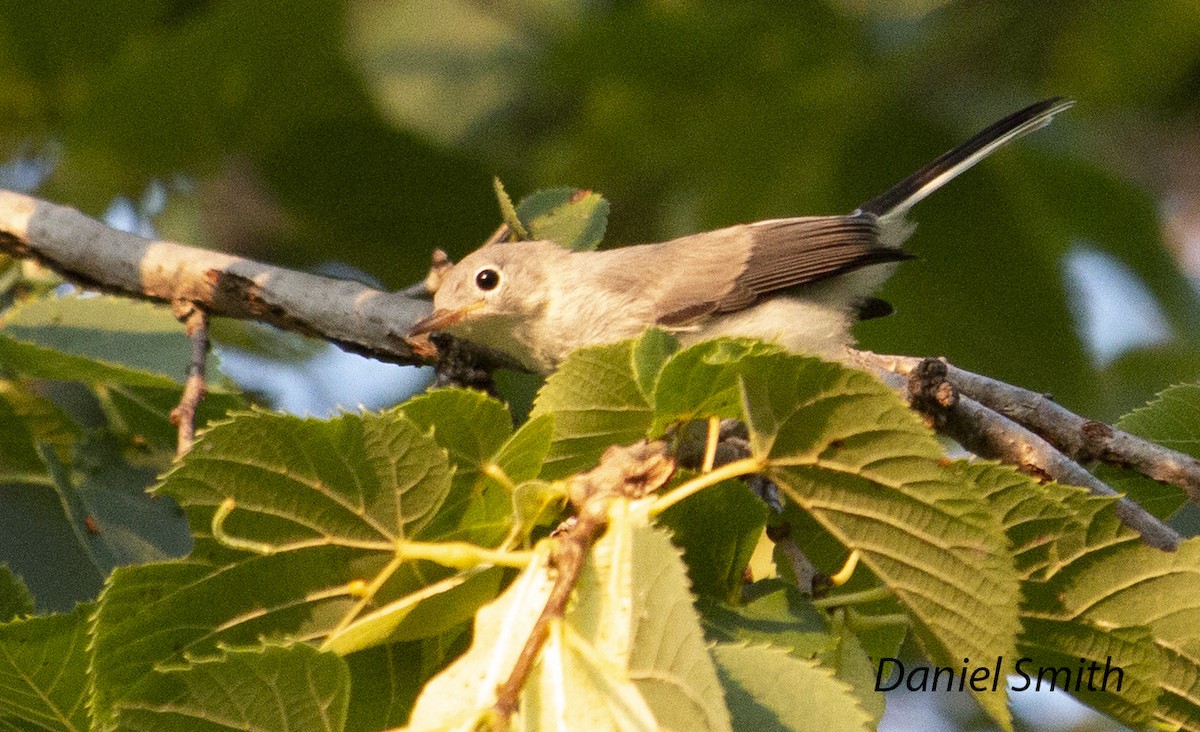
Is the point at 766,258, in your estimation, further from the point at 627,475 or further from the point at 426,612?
the point at 426,612

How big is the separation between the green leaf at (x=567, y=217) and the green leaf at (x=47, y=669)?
5.03 feet

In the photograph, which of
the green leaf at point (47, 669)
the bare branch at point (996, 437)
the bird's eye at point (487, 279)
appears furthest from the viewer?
the bird's eye at point (487, 279)

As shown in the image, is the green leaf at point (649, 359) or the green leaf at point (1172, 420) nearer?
the green leaf at point (649, 359)

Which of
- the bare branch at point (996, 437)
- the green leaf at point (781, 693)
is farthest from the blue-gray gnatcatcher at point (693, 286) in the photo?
the green leaf at point (781, 693)

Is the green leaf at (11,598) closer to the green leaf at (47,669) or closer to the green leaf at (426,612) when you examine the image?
the green leaf at (47,669)

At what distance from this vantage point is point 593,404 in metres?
1.96

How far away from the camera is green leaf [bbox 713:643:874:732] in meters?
1.71

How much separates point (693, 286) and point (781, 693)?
215 centimetres

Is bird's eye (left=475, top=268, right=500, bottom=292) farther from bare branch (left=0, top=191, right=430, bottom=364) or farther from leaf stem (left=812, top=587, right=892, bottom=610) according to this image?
leaf stem (left=812, top=587, right=892, bottom=610)

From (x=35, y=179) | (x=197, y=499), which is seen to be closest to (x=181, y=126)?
(x=35, y=179)

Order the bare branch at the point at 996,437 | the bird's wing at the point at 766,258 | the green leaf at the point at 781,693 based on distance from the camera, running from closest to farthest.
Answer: the green leaf at the point at 781,693
the bare branch at the point at 996,437
the bird's wing at the point at 766,258

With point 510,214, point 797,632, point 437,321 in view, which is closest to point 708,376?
point 797,632

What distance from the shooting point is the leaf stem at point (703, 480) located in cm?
175

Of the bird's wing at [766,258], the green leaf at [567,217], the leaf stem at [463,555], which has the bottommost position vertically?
the leaf stem at [463,555]
